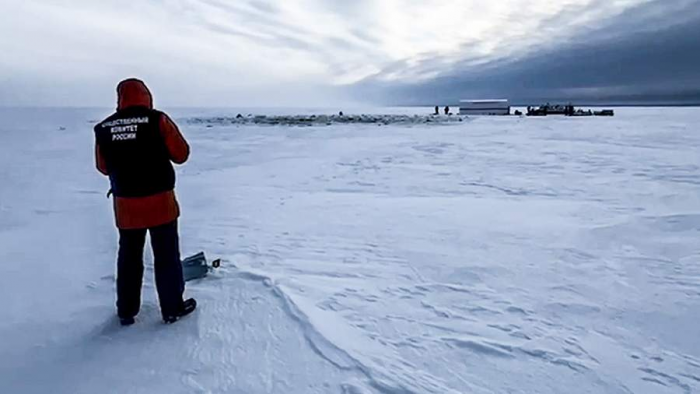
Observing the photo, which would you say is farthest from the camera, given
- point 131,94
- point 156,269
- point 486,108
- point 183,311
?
point 486,108

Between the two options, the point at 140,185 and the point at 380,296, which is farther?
the point at 380,296

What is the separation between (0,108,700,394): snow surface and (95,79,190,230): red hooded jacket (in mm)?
668

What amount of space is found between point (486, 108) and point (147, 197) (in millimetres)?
61137

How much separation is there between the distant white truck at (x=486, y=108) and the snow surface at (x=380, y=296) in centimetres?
5345

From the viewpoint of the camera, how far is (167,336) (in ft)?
8.36

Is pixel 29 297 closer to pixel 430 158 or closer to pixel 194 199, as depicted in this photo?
pixel 194 199

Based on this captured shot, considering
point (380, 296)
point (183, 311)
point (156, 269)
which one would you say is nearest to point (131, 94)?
point (156, 269)

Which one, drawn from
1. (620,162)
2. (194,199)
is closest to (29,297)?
(194,199)

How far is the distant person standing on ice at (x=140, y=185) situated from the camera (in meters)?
2.34

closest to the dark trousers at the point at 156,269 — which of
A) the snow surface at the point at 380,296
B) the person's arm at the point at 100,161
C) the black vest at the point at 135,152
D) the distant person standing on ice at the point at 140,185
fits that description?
the distant person standing on ice at the point at 140,185

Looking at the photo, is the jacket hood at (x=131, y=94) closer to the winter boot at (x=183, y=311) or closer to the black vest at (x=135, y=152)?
the black vest at (x=135, y=152)

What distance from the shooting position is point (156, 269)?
2.62 meters

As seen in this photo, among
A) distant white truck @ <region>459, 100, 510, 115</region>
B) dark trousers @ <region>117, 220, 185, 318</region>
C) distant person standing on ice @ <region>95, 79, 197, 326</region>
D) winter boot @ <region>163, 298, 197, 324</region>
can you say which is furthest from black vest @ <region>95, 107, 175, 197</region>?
distant white truck @ <region>459, 100, 510, 115</region>

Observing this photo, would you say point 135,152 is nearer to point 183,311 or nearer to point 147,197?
point 147,197
